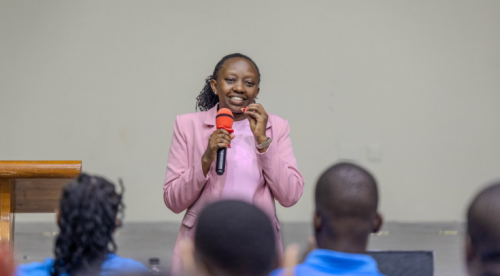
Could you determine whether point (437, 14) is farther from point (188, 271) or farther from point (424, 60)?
point (188, 271)

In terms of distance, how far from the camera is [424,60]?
6418mm

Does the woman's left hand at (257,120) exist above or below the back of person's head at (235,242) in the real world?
above

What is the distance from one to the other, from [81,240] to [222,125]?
0.99 m

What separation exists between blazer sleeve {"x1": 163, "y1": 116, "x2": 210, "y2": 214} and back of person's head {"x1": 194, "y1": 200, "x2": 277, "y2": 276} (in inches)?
34.6

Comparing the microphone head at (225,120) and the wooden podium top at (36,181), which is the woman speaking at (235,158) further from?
the wooden podium top at (36,181)

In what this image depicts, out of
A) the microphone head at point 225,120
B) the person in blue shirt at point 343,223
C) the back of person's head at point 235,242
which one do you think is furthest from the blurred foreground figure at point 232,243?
the microphone head at point 225,120

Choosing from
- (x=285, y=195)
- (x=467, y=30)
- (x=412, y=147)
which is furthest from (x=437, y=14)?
(x=285, y=195)

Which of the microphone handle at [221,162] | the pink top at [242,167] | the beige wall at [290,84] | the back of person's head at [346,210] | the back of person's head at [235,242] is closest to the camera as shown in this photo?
the back of person's head at [235,242]

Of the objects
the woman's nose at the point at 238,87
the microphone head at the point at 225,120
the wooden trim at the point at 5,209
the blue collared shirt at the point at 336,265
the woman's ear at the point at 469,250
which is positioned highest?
the woman's nose at the point at 238,87

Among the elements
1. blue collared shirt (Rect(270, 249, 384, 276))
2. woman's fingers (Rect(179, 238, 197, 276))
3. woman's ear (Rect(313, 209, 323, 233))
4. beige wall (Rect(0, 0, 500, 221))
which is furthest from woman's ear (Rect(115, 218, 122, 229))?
beige wall (Rect(0, 0, 500, 221))

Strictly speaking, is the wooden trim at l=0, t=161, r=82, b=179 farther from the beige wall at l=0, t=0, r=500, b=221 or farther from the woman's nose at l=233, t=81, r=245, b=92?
the beige wall at l=0, t=0, r=500, b=221

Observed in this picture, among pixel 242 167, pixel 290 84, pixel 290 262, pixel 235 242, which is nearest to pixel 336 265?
pixel 290 262

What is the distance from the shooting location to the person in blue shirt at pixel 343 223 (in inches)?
57.6

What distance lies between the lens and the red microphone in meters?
2.26
